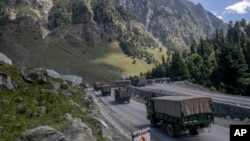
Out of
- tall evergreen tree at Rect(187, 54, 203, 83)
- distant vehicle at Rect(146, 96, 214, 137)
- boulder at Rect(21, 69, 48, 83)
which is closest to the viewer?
distant vehicle at Rect(146, 96, 214, 137)

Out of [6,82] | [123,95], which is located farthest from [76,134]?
[123,95]

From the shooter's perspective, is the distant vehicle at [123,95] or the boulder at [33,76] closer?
the boulder at [33,76]

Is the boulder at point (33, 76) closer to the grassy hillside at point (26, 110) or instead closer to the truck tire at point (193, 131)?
the grassy hillside at point (26, 110)

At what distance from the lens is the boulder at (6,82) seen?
25.2m

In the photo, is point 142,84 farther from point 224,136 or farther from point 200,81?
point 224,136

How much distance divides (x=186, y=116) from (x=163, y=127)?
5295mm

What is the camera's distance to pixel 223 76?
7762 cm

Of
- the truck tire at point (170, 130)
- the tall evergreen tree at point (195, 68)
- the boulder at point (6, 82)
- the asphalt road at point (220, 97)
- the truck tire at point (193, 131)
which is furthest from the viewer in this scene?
the tall evergreen tree at point (195, 68)

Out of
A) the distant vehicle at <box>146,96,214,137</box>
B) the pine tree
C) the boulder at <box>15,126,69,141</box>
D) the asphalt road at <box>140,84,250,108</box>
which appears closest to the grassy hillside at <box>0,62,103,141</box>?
the boulder at <box>15,126,69,141</box>

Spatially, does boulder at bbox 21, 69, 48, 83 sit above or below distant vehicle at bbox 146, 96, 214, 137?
above

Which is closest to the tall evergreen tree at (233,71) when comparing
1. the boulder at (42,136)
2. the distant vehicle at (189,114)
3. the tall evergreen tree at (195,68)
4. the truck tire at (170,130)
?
the tall evergreen tree at (195,68)

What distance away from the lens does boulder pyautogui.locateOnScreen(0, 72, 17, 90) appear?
992 inches

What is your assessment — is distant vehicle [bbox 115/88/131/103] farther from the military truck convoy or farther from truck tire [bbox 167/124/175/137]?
truck tire [bbox 167/124/175/137]

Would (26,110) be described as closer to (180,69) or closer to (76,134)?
(76,134)
